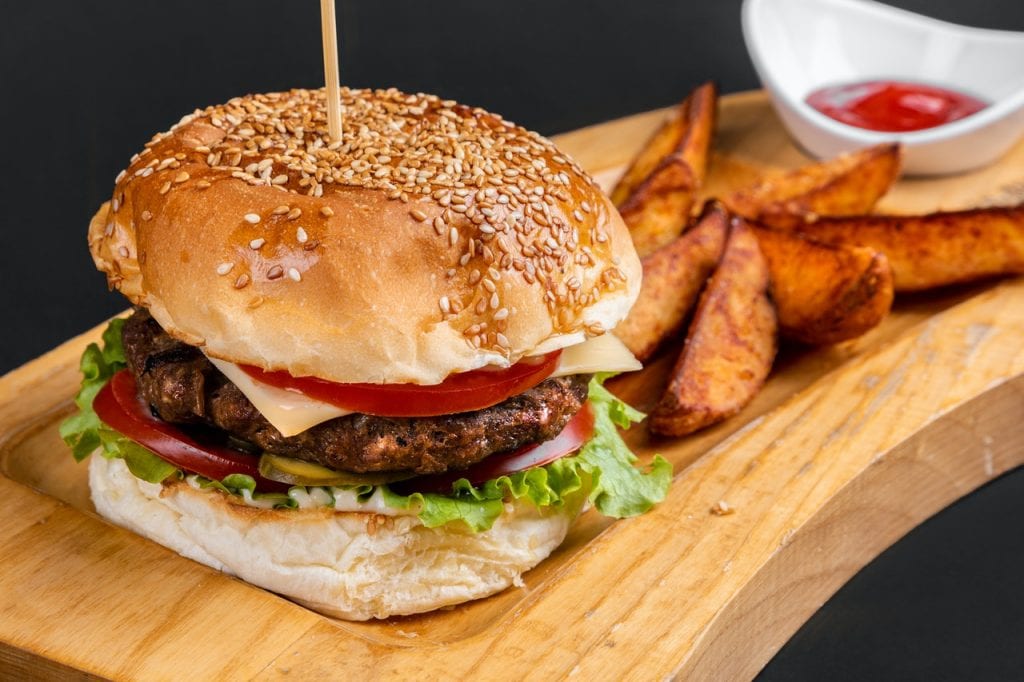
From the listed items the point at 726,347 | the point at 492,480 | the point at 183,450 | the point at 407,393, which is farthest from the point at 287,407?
the point at 726,347

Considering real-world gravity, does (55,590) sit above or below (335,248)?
below

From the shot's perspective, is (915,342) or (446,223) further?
(915,342)

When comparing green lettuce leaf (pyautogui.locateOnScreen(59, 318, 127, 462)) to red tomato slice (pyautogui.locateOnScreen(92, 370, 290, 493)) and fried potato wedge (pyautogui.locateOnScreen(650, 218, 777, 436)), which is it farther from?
fried potato wedge (pyautogui.locateOnScreen(650, 218, 777, 436))

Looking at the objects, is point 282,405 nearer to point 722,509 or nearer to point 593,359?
point 593,359

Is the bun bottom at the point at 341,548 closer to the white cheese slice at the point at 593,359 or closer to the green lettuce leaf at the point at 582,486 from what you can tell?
the green lettuce leaf at the point at 582,486

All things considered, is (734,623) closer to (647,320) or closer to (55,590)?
(647,320)

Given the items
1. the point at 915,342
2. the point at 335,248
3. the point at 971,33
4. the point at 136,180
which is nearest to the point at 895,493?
the point at 915,342
